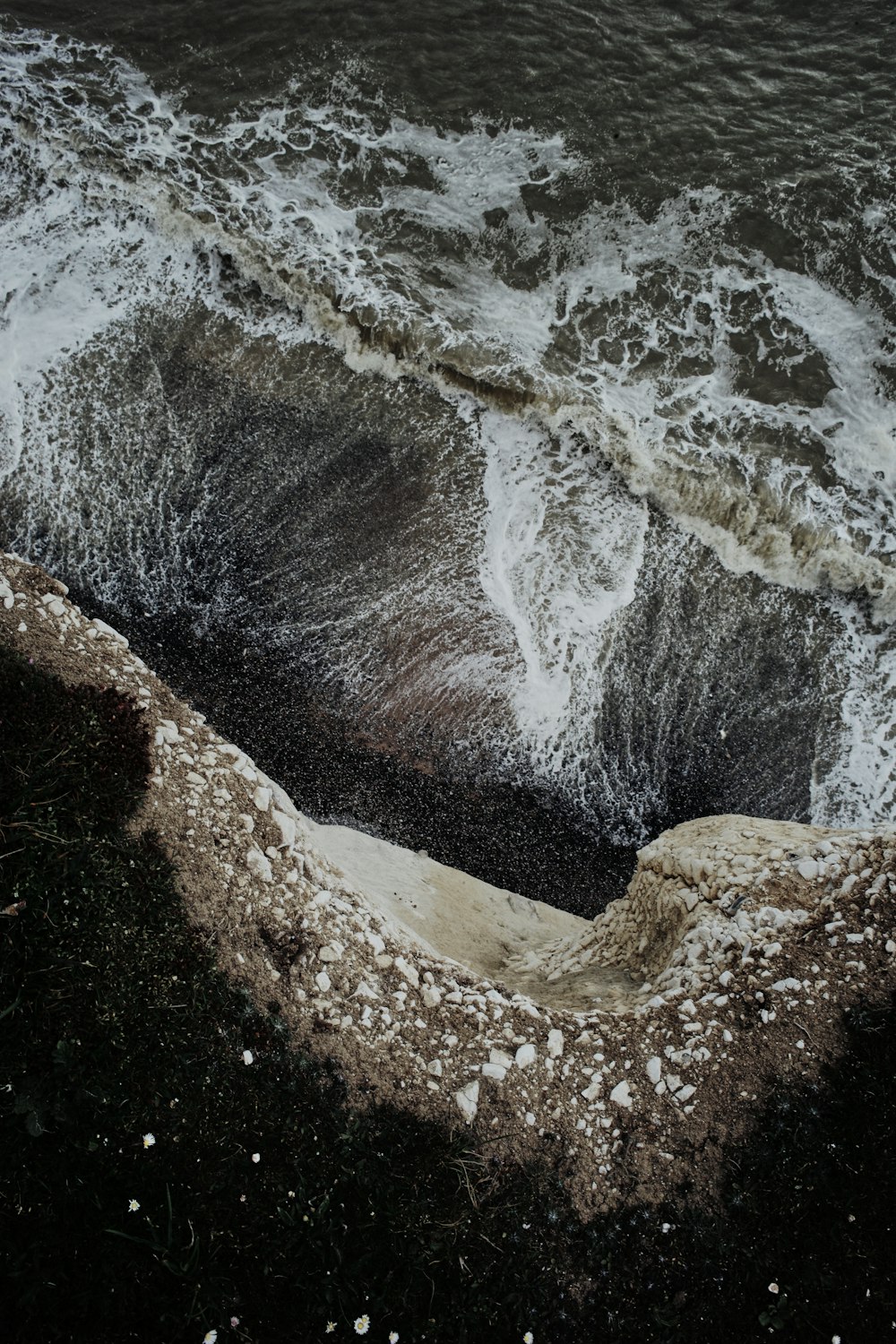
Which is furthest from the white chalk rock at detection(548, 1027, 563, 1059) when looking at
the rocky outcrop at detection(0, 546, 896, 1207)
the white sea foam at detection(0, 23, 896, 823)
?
the white sea foam at detection(0, 23, 896, 823)

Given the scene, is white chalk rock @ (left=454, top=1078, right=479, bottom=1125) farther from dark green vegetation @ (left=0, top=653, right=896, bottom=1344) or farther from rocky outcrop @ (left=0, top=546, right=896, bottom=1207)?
dark green vegetation @ (left=0, top=653, right=896, bottom=1344)

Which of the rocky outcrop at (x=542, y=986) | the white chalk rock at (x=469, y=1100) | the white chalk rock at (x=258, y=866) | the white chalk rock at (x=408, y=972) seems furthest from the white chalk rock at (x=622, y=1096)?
the white chalk rock at (x=258, y=866)

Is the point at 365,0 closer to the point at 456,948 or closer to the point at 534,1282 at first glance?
the point at 456,948

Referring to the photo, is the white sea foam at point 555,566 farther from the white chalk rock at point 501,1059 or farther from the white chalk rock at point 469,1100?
the white chalk rock at point 469,1100

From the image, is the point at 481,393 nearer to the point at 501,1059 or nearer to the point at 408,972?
the point at 408,972

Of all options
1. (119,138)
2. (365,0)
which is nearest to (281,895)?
(119,138)
